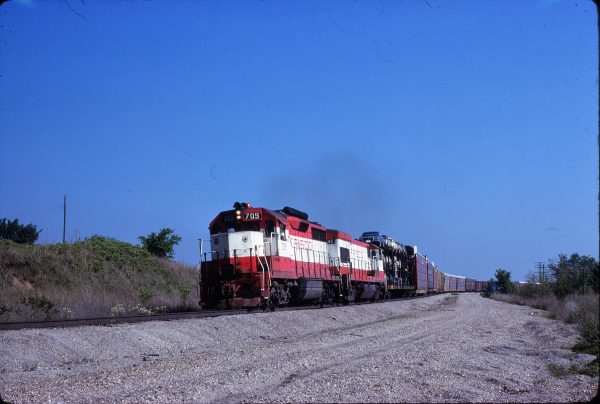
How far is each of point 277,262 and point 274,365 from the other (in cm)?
1064

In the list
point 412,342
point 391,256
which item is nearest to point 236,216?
point 412,342

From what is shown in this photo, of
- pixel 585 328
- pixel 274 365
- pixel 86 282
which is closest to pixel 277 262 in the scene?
pixel 585 328

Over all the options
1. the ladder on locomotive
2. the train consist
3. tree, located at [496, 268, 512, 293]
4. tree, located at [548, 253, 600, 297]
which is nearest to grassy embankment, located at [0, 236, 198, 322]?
the train consist

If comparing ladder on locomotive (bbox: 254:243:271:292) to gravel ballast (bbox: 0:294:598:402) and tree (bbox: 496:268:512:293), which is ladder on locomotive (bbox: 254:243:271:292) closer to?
gravel ballast (bbox: 0:294:598:402)

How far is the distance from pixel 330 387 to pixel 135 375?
336 centimetres

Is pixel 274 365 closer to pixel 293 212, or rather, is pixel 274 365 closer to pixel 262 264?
pixel 262 264

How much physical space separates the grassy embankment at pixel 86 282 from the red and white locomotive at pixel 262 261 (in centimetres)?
395

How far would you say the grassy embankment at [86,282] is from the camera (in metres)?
19.8

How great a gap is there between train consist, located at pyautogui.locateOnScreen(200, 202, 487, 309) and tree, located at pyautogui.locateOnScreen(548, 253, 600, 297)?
39.5 ft

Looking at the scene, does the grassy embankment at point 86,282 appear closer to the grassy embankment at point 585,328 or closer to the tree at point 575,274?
the grassy embankment at point 585,328

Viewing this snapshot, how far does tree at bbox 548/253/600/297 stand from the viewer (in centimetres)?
2962

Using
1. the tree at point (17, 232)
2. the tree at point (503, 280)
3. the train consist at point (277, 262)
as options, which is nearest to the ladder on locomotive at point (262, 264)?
the train consist at point (277, 262)

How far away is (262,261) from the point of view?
19453 millimetres

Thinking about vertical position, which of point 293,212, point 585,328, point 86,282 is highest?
point 293,212
